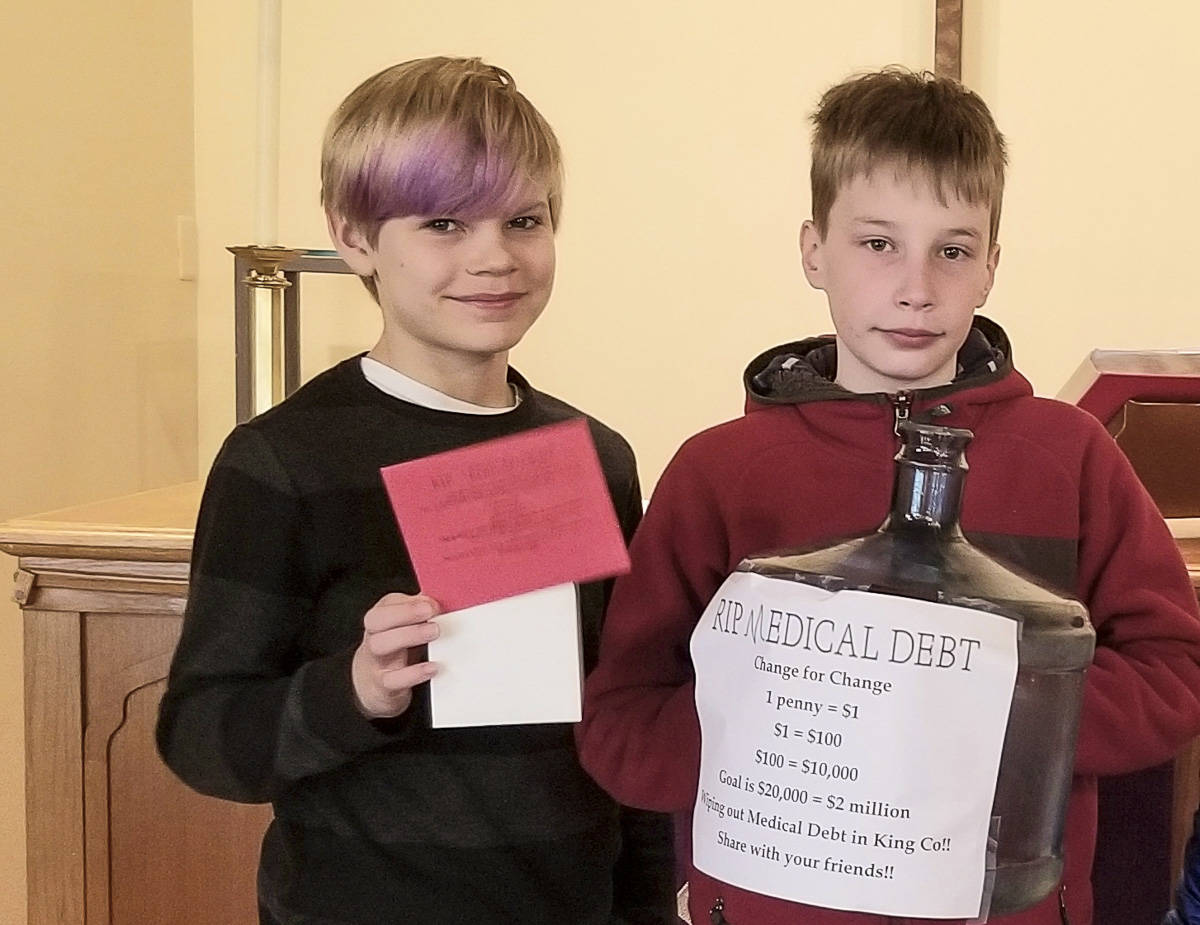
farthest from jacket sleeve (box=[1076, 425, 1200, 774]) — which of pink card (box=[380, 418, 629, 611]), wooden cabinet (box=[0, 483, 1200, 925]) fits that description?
wooden cabinet (box=[0, 483, 1200, 925])

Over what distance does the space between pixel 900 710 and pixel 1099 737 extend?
0.14 meters

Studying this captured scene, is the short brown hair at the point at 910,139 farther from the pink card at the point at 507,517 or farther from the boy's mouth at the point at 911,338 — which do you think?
the pink card at the point at 507,517

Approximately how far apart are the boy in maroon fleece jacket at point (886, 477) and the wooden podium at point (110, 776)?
1.94 feet

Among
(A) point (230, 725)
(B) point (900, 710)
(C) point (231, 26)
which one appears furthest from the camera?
(C) point (231, 26)

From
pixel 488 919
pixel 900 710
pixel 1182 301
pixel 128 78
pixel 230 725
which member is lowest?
pixel 488 919

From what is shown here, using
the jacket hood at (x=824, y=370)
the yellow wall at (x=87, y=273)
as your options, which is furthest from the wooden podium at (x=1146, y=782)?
the yellow wall at (x=87, y=273)

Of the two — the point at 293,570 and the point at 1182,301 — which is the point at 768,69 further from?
the point at 293,570

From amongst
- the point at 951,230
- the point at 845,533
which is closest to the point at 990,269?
the point at 951,230

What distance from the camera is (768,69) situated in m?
1.75

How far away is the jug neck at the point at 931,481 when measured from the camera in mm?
575

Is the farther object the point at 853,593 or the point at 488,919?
the point at 488,919

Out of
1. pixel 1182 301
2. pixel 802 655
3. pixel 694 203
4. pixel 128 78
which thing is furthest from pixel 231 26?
pixel 802 655

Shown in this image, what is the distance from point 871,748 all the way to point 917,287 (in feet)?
0.89

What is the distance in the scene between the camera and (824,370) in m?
0.82
